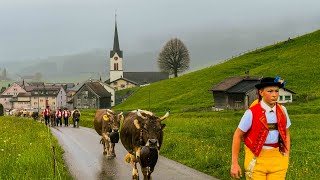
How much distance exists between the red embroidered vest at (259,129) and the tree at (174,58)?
136705 mm

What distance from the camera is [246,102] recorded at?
211 ft

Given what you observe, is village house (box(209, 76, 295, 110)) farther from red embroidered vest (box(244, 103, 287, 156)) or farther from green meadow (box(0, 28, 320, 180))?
red embroidered vest (box(244, 103, 287, 156))

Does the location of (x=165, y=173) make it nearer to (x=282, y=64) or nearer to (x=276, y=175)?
(x=276, y=175)

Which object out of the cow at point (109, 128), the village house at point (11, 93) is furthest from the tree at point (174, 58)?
the cow at point (109, 128)

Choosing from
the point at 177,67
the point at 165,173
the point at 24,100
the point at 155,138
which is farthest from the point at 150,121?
the point at 24,100

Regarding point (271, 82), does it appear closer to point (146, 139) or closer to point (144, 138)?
point (146, 139)

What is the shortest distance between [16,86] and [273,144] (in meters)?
200

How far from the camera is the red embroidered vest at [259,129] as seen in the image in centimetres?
700

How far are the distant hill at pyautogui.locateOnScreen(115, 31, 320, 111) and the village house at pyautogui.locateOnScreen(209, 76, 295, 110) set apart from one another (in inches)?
108

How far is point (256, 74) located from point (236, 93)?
16.9 m

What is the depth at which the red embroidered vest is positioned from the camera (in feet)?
23.0

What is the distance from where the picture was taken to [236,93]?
65938 mm

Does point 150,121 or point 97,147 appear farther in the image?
point 97,147

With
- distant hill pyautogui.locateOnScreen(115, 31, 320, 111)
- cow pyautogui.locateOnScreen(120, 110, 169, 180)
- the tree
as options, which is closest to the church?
Result: the tree
